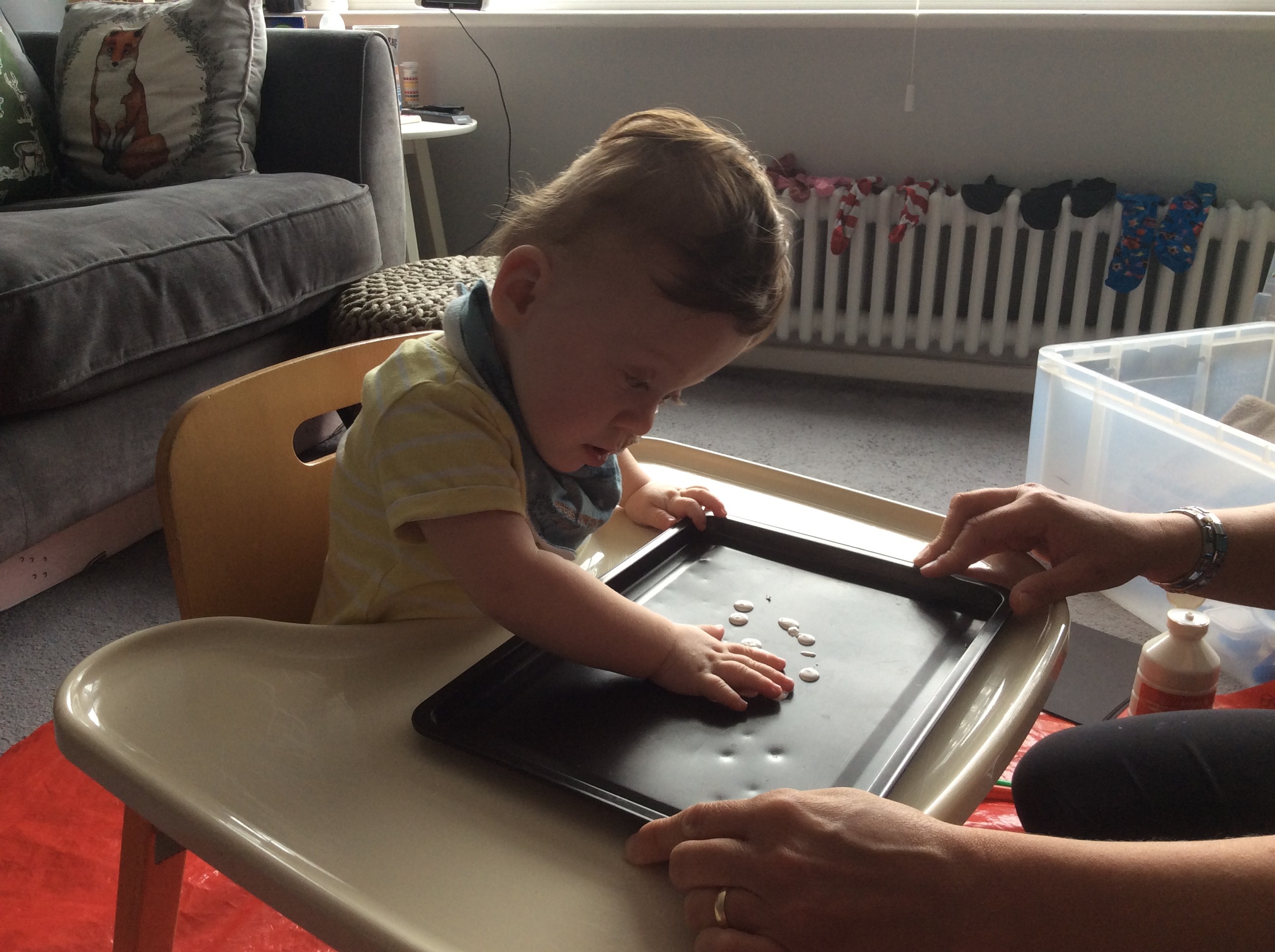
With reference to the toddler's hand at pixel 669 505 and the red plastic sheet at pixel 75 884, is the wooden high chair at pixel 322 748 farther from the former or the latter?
the red plastic sheet at pixel 75 884

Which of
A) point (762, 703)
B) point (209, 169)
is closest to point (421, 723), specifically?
point (762, 703)

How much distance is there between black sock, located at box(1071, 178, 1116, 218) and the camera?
213cm

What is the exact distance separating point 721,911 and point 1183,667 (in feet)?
2.62

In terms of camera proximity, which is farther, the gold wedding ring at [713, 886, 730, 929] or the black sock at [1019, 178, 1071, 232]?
the black sock at [1019, 178, 1071, 232]

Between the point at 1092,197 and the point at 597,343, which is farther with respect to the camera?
the point at 1092,197

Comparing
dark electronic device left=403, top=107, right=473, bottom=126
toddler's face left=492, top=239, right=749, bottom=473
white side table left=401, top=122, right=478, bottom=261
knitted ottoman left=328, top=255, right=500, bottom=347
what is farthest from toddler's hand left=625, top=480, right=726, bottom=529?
dark electronic device left=403, top=107, right=473, bottom=126

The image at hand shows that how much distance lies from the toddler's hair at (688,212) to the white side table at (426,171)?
168 centimetres

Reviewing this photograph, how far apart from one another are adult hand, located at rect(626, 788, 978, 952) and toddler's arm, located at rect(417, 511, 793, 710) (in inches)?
4.4

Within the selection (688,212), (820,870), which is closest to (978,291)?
(688,212)

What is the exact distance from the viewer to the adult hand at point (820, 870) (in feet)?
1.34

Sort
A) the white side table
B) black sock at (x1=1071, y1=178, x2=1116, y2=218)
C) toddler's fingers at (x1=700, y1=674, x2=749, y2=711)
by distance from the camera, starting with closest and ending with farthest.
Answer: toddler's fingers at (x1=700, y1=674, x2=749, y2=711)
black sock at (x1=1071, y1=178, x2=1116, y2=218)
the white side table

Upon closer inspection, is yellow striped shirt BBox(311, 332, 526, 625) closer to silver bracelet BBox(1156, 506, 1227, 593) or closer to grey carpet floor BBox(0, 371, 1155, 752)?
silver bracelet BBox(1156, 506, 1227, 593)

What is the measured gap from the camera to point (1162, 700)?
1.02 meters

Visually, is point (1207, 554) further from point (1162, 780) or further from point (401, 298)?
point (401, 298)
